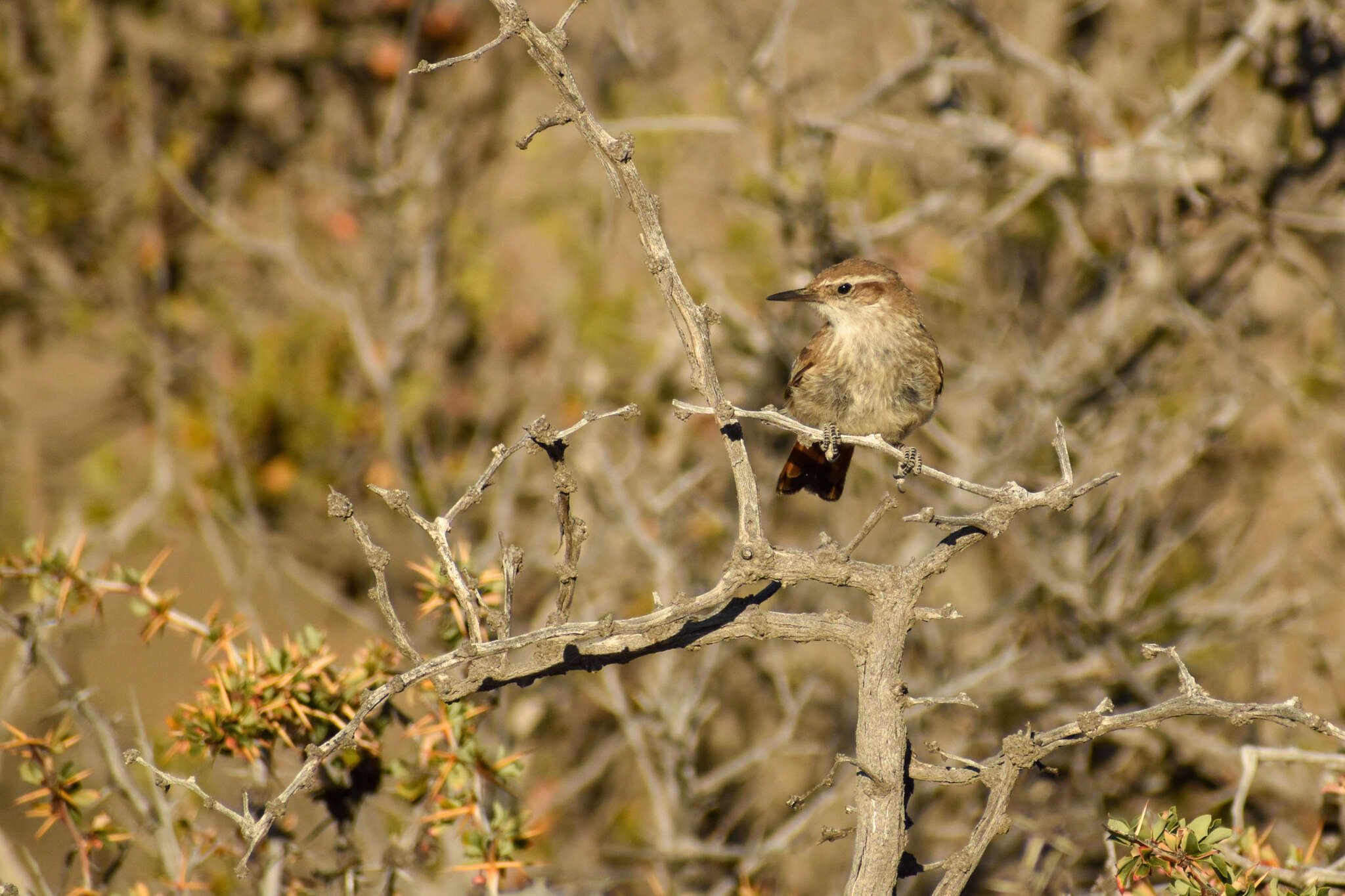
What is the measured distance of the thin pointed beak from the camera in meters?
3.89

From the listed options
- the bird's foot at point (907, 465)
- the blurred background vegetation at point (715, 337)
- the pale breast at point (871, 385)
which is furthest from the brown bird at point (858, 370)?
the blurred background vegetation at point (715, 337)

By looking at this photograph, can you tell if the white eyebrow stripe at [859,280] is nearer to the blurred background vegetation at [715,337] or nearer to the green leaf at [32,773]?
the blurred background vegetation at [715,337]

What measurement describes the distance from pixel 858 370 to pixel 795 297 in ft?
1.20

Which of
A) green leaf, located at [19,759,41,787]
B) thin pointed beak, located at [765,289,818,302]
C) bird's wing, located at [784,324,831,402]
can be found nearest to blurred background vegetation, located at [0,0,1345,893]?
bird's wing, located at [784,324,831,402]

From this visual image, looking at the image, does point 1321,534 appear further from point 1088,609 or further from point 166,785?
point 166,785

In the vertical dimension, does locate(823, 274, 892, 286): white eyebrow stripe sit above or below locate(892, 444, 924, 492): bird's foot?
above

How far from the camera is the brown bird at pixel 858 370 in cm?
411

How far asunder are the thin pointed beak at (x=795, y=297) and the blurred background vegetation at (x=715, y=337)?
1.28 metres

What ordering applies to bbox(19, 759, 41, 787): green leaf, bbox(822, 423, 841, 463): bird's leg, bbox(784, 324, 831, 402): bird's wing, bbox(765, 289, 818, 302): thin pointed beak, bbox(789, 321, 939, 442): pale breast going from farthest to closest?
bbox(784, 324, 831, 402): bird's wing < bbox(789, 321, 939, 442): pale breast < bbox(765, 289, 818, 302): thin pointed beak < bbox(822, 423, 841, 463): bird's leg < bbox(19, 759, 41, 787): green leaf

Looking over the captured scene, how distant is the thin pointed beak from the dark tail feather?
1.74 feet

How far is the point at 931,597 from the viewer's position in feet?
21.2

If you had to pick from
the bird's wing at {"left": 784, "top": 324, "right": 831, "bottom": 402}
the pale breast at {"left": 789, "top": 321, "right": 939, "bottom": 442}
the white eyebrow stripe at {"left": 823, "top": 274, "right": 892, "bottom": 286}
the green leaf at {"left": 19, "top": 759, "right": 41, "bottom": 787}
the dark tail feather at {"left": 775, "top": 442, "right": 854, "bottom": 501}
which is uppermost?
the green leaf at {"left": 19, "top": 759, "right": 41, "bottom": 787}

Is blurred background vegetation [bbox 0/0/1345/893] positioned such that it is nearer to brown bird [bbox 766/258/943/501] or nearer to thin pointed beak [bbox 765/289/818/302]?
brown bird [bbox 766/258/943/501]

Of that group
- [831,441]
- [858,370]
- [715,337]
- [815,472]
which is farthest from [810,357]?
[715,337]
